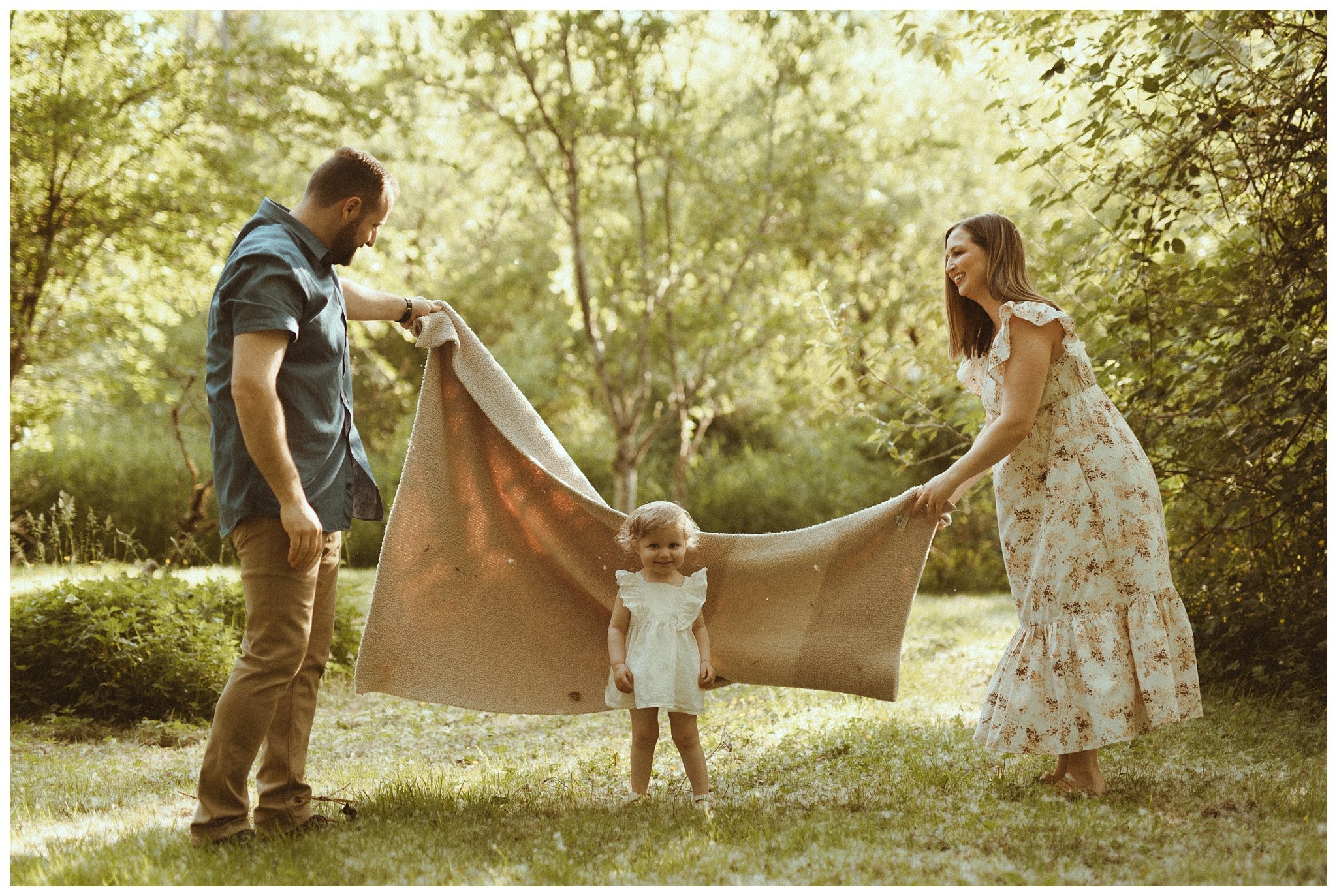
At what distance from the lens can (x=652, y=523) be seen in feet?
11.6

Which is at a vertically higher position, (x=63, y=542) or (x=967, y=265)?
(x=967, y=265)

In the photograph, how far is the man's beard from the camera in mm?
3217

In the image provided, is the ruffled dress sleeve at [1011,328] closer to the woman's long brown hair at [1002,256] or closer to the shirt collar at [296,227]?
the woman's long brown hair at [1002,256]

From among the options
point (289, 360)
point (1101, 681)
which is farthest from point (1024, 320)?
point (289, 360)

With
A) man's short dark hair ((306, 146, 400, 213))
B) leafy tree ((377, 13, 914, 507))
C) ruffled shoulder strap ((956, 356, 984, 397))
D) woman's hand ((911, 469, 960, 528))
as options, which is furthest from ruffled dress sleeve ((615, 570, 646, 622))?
leafy tree ((377, 13, 914, 507))

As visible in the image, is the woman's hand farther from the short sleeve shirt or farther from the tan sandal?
the short sleeve shirt

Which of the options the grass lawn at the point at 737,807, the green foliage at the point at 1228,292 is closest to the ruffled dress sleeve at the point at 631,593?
the grass lawn at the point at 737,807

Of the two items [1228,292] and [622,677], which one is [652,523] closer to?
[622,677]

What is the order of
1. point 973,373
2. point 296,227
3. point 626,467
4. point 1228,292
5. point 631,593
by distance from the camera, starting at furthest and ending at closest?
point 626,467, point 1228,292, point 973,373, point 631,593, point 296,227

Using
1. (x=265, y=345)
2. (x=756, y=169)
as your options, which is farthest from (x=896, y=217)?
(x=265, y=345)

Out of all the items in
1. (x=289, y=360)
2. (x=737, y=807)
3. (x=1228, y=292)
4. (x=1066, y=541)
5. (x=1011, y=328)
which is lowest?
(x=737, y=807)

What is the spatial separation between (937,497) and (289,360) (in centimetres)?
210

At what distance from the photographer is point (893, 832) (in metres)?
3.26

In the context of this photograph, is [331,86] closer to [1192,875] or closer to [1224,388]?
[1224,388]
